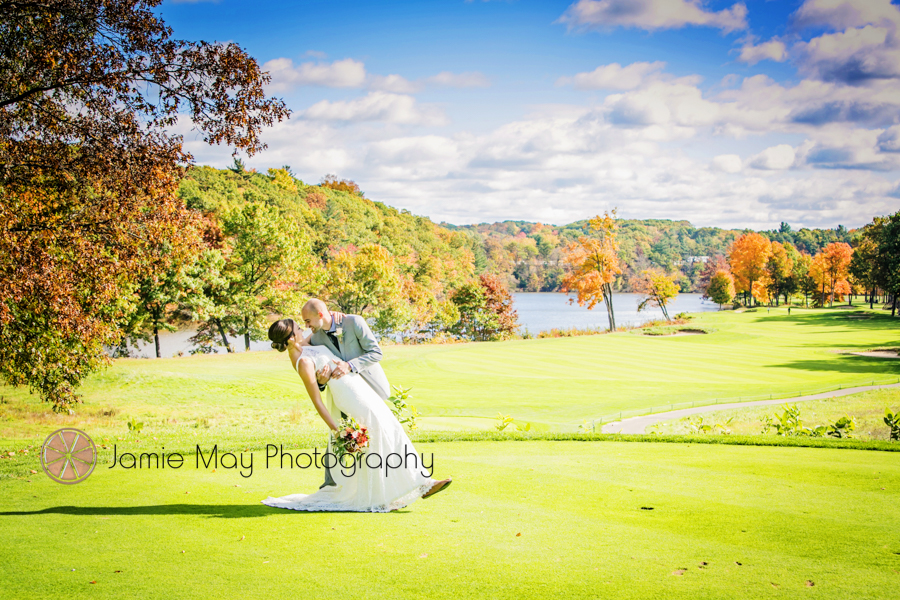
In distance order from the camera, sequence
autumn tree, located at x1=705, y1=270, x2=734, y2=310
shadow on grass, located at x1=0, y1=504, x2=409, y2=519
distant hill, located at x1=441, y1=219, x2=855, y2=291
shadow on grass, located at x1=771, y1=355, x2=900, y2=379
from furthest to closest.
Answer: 1. distant hill, located at x1=441, y1=219, x2=855, y2=291
2. autumn tree, located at x1=705, y1=270, x2=734, y2=310
3. shadow on grass, located at x1=771, y1=355, x2=900, y2=379
4. shadow on grass, located at x1=0, y1=504, x2=409, y2=519

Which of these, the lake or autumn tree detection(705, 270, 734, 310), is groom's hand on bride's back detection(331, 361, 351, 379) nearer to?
the lake

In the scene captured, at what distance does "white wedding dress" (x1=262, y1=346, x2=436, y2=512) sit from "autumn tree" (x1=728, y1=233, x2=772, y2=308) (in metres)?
72.9

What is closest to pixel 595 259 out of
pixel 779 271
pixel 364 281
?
pixel 364 281

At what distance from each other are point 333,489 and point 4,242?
5.94 meters

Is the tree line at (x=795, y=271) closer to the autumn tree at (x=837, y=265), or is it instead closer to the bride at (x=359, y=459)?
the autumn tree at (x=837, y=265)

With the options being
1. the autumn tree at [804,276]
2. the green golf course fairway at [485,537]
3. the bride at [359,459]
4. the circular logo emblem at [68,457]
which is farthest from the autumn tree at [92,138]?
the autumn tree at [804,276]

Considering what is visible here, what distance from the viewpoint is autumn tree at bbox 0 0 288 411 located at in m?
8.48

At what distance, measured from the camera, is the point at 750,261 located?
2744 inches

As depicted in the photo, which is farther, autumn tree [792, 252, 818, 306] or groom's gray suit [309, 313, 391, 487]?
autumn tree [792, 252, 818, 306]

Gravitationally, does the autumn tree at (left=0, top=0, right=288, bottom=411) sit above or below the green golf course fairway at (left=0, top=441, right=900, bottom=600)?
above

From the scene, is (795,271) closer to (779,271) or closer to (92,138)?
(779,271)

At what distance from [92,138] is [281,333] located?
630 centimetres

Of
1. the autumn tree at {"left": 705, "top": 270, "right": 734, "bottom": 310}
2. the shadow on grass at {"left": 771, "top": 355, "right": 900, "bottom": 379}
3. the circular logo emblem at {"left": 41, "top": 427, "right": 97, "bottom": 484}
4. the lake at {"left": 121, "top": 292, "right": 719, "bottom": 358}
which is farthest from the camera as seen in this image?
the autumn tree at {"left": 705, "top": 270, "right": 734, "bottom": 310}

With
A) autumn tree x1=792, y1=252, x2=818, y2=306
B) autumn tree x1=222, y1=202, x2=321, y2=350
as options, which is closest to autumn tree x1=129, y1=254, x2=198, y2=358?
autumn tree x1=222, y1=202, x2=321, y2=350
